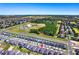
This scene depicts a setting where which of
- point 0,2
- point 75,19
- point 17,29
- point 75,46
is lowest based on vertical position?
point 75,46

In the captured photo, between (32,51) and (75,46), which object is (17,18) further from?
(75,46)

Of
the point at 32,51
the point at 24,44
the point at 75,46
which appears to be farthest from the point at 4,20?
the point at 75,46

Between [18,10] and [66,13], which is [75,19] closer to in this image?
[66,13]

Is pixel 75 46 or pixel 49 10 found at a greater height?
pixel 49 10

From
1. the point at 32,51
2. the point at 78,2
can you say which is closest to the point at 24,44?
the point at 32,51

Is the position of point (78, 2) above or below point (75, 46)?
above

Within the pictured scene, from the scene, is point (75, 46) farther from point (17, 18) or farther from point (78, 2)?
point (17, 18)
